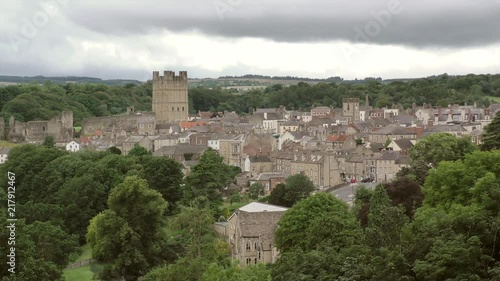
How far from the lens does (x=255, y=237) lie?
135ft

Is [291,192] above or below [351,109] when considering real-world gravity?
below

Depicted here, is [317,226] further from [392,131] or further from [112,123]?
[112,123]

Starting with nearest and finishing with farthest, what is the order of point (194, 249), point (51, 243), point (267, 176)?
point (51, 243) < point (194, 249) < point (267, 176)

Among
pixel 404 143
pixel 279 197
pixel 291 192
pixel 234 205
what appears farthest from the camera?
pixel 404 143

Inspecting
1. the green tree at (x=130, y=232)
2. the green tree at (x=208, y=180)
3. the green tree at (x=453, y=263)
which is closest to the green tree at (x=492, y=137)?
the green tree at (x=130, y=232)

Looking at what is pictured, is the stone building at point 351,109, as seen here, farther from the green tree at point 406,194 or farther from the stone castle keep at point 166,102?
the green tree at point 406,194

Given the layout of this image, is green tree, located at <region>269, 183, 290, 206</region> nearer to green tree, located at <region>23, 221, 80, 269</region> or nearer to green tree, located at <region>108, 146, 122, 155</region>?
green tree, located at <region>23, 221, 80, 269</region>

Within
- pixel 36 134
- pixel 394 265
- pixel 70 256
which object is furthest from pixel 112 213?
pixel 36 134

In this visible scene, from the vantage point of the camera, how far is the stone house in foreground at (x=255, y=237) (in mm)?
40719

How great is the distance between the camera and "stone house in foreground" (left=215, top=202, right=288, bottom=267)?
1603 inches

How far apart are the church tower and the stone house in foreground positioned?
204 ft

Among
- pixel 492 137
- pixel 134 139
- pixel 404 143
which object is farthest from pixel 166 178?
pixel 134 139

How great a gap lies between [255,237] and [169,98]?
6481cm

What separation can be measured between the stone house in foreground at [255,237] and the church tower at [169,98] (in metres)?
62.3
